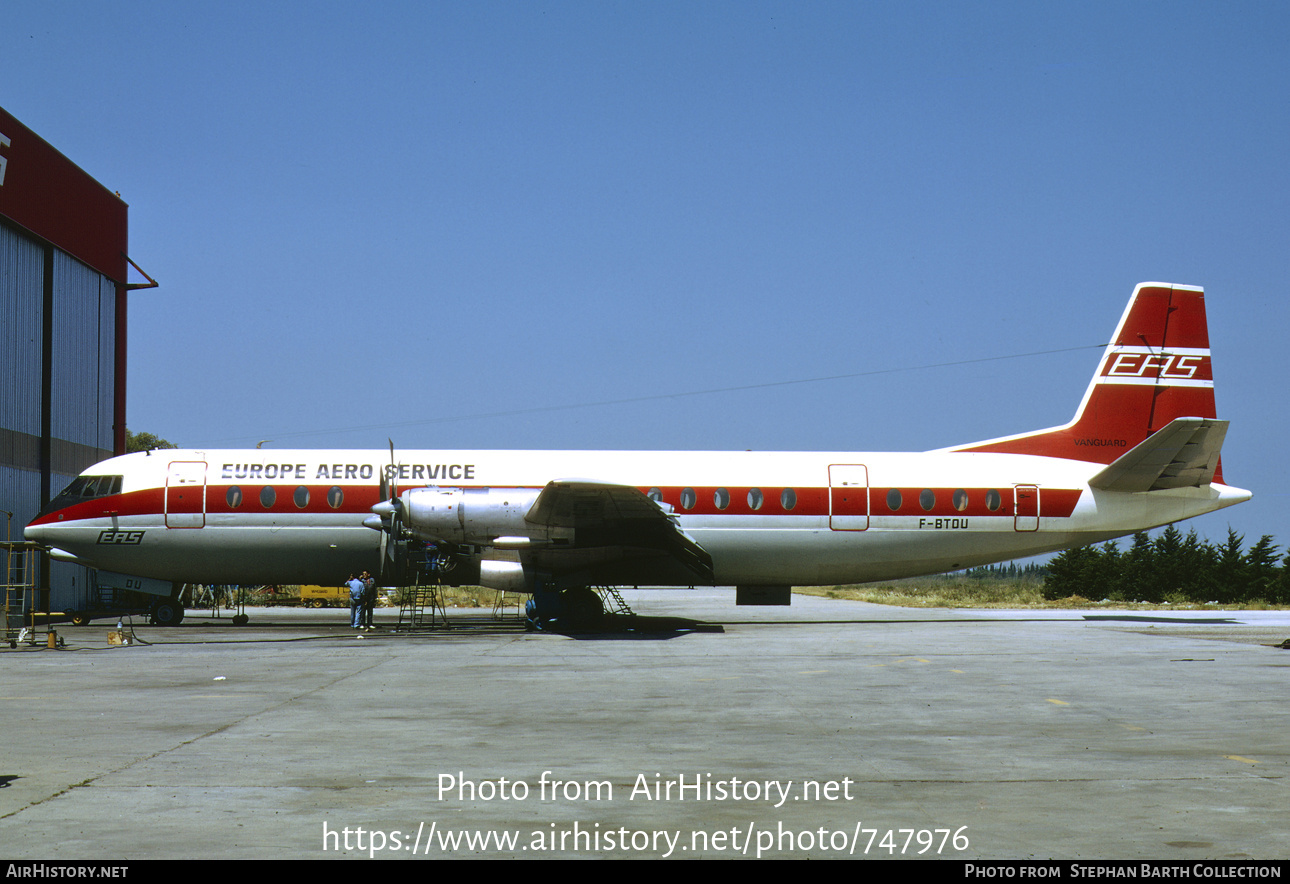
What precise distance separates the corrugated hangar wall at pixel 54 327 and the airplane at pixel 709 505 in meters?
8.71

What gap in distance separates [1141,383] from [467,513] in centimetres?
1684

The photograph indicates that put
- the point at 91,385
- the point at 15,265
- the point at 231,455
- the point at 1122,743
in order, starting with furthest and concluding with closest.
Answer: the point at 91,385 < the point at 15,265 < the point at 231,455 < the point at 1122,743

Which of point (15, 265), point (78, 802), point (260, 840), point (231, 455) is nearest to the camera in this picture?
point (260, 840)

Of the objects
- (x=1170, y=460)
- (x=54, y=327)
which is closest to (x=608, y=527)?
(x=1170, y=460)

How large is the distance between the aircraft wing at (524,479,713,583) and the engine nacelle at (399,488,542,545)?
367 millimetres

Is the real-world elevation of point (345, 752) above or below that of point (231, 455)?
below

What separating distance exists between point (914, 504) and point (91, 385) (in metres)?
29.0

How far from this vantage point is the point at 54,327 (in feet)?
116

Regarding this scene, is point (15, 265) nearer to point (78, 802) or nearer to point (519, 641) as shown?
point (519, 641)

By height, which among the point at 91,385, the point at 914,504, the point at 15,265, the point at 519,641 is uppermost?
the point at 15,265

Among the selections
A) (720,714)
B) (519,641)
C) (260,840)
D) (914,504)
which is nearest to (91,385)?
(519,641)

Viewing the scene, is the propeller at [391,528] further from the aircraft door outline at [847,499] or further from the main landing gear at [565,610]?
the aircraft door outline at [847,499]

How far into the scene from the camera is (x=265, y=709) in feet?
38.3

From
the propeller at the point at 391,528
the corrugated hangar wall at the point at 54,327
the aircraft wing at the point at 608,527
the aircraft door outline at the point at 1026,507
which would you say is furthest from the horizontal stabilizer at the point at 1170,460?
the corrugated hangar wall at the point at 54,327
